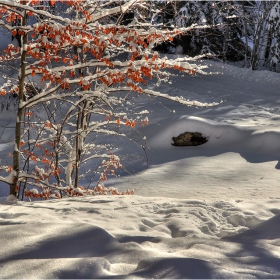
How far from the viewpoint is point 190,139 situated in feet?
36.5

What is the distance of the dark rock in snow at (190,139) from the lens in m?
11.1

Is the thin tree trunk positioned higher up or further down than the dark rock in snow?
higher up

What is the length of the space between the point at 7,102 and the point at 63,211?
11.2 meters

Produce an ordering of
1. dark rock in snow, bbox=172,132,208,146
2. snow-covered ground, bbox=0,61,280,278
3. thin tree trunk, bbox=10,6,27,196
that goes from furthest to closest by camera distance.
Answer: dark rock in snow, bbox=172,132,208,146 → thin tree trunk, bbox=10,6,27,196 → snow-covered ground, bbox=0,61,280,278

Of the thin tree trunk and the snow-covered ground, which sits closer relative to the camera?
the snow-covered ground

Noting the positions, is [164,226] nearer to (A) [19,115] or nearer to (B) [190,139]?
(A) [19,115]

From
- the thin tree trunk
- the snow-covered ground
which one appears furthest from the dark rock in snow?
the thin tree trunk

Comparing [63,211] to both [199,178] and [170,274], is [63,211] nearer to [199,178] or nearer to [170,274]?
[170,274]

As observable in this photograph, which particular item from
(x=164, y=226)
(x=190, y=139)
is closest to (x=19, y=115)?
(x=164, y=226)

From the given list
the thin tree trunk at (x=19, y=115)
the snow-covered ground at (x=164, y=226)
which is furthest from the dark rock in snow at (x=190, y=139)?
the thin tree trunk at (x=19, y=115)

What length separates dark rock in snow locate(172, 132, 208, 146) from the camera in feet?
36.4

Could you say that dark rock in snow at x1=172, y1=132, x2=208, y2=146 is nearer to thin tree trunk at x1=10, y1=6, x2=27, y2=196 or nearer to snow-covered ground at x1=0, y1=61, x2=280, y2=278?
snow-covered ground at x1=0, y1=61, x2=280, y2=278

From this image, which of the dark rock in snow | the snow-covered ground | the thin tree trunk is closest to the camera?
the snow-covered ground

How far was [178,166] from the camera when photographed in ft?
30.8
